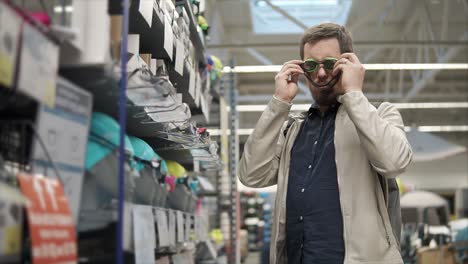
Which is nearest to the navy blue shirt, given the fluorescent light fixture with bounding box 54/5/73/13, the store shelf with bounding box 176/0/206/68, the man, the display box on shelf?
the man

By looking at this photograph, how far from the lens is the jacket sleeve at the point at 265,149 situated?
1.91 m

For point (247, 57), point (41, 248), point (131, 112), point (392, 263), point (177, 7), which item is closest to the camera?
point (41, 248)

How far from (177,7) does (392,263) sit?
172 centimetres

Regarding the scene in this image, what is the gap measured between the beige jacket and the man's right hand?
1.2 inches

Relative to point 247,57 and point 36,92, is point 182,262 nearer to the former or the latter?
point 36,92

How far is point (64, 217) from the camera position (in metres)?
0.95

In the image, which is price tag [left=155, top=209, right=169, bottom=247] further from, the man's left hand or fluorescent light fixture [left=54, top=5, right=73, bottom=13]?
fluorescent light fixture [left=54, top=5, right=73, bottom=13]

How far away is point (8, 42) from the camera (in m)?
0.81

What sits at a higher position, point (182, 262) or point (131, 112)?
point (131, 112)

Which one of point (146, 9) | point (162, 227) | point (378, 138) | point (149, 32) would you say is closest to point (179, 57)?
point (149, 32)

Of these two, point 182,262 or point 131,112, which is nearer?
point 131,112

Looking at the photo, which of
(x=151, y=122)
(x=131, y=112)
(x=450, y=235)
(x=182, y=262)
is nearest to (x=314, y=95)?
(x=151, y=122)

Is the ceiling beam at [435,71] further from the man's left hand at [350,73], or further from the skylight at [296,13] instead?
the man's left hand at [350,73]

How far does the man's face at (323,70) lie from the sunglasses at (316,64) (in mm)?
12
